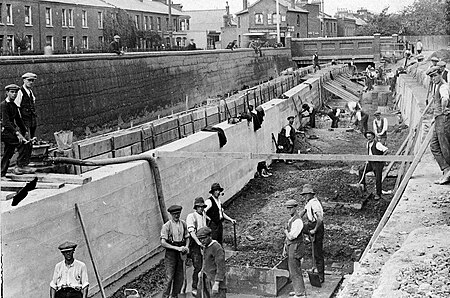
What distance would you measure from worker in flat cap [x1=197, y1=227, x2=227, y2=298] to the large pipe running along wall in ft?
7.99

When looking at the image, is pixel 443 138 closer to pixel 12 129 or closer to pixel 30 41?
pixel 12 129

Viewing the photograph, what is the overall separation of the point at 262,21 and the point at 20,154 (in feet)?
253

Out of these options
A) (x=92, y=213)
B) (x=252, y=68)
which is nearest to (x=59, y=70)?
(x=92, y=213)

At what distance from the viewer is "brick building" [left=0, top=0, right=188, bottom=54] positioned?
3766 centimetres

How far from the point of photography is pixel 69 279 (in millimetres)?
8078

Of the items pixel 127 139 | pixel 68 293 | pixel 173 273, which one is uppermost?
pixel 127 139

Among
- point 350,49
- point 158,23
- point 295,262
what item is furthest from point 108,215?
point 350,49

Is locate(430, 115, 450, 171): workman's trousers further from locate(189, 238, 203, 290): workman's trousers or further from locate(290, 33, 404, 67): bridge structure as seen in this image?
locate(290, 33, 404, 67): bridge structure

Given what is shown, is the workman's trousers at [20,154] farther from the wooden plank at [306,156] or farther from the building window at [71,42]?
the building window at [71,42]

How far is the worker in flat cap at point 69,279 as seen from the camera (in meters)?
8.03

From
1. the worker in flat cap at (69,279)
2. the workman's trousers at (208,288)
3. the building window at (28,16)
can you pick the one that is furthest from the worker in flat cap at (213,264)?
the building window at (28,16)

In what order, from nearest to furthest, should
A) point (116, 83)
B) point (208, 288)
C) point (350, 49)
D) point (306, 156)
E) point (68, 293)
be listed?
point (68, 293) → point (208, 288) → point (306, 156) → point (116, 83) → point (350, 49)

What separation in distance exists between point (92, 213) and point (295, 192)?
7657 mm

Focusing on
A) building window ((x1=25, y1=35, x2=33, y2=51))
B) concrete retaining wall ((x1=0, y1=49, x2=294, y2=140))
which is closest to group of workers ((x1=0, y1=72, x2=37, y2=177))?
concrete retaining wall ((x1=0, y1=49, x2=294, y2=140))
